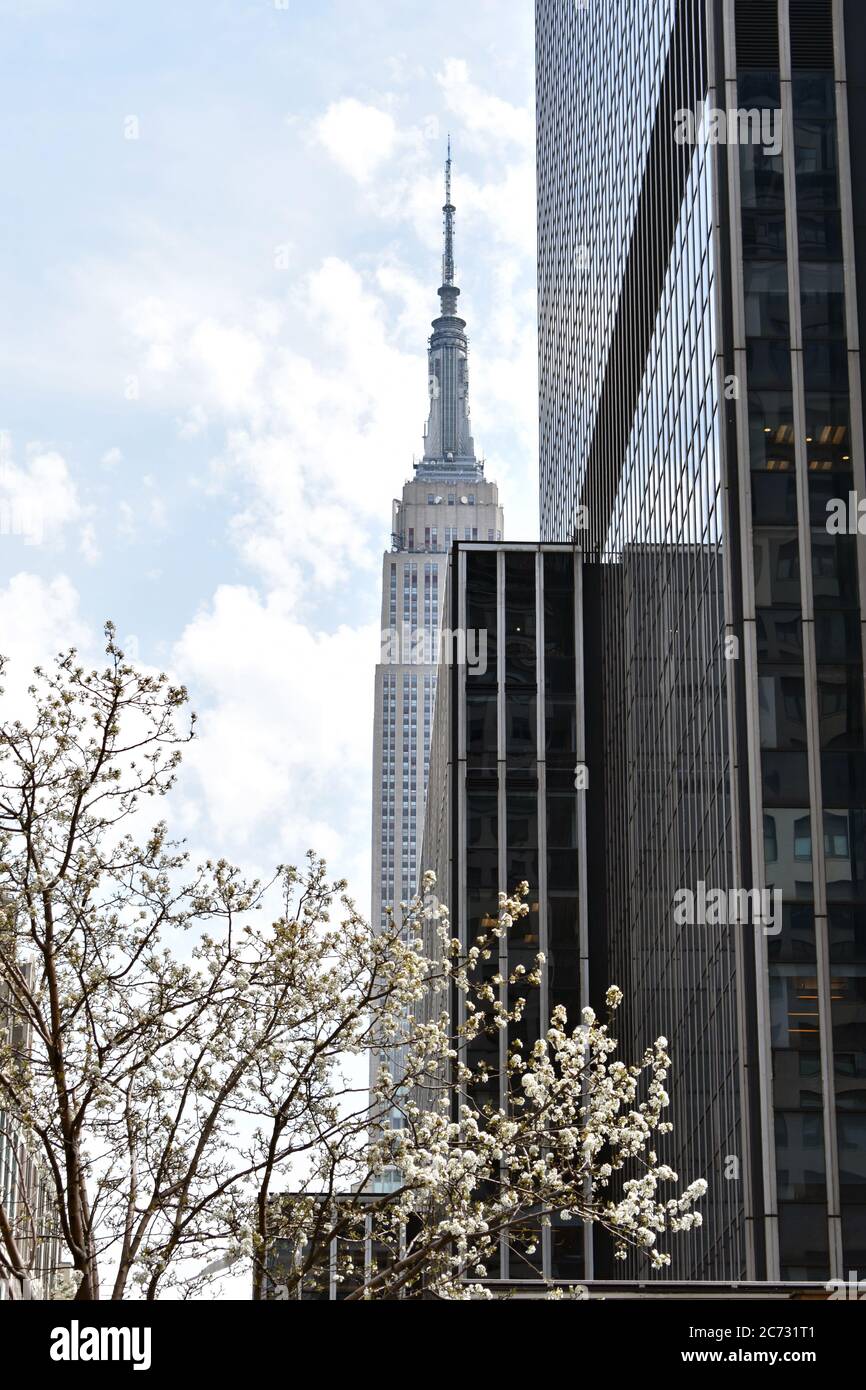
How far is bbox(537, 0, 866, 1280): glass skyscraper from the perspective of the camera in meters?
39.3

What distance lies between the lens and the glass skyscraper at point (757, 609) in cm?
3931

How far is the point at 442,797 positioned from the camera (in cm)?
8500

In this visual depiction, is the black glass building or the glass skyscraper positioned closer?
the glass skyscraper

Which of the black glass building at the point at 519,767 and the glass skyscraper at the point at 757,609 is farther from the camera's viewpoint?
the black glass building at the point at 519,767

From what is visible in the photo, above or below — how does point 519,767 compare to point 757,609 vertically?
above

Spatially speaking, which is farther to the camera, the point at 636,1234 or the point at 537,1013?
the point at 537,1013

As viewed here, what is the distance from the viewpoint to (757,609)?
43094mm

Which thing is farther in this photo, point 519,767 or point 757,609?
point 519,767

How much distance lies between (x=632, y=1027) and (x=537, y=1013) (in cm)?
835

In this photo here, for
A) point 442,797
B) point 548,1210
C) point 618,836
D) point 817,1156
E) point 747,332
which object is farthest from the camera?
point 442,797

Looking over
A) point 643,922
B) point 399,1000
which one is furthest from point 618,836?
point 399,1000

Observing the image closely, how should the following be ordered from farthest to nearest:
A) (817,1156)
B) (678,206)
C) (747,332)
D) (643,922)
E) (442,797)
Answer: (442,797) < (643,922) < (678,206) < (747,332) < (817,1156)
